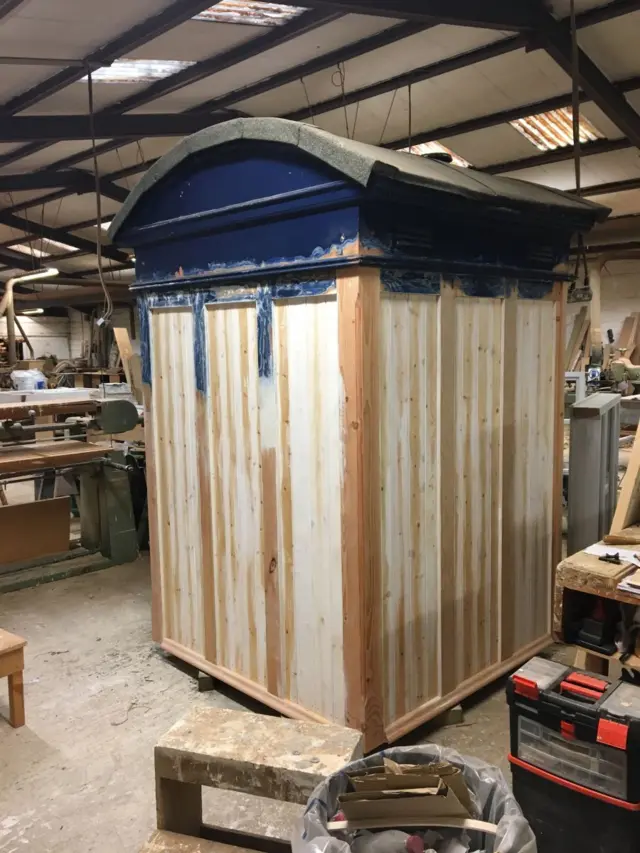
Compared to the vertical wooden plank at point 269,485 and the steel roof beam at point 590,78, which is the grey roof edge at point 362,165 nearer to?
the vertical wooden plank at point 269,485

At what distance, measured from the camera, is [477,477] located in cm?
333

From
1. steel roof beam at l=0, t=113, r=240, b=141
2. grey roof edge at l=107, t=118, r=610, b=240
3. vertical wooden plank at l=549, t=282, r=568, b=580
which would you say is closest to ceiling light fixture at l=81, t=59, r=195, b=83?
steel roof beam at l=0, t=113, r=240, b=141

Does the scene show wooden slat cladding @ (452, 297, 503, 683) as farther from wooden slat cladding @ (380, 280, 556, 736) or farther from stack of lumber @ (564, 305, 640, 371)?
stack of lumber @ (564, 305, 640, 371)

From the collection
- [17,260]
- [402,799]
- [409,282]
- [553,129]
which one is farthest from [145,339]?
[17,260]

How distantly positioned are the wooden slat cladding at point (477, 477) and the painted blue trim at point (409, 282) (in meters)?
0.19

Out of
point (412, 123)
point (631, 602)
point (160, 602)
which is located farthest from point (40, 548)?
point (412, 123)

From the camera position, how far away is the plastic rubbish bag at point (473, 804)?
165 cm

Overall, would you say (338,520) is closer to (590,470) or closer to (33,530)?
(590,470)

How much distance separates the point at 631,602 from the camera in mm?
2234

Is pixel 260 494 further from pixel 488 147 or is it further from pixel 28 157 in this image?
pixel 28 157

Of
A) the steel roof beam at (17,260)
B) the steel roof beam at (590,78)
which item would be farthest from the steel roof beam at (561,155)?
the steel roof beam at (17,260)

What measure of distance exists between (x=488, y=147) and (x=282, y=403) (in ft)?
18.9

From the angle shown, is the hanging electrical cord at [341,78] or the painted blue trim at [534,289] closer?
the painted blue trim at [534,289]

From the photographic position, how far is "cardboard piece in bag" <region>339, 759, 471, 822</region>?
174cm
